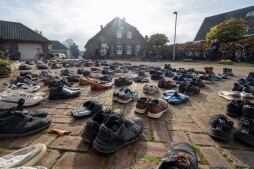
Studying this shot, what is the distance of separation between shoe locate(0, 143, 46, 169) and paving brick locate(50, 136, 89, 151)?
0.22 meters

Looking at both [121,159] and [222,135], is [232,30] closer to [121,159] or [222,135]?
[222,135]

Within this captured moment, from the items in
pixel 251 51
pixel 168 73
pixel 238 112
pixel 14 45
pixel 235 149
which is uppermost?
pixel 14 45

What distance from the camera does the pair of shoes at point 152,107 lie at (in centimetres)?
232

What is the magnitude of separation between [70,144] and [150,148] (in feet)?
2.59

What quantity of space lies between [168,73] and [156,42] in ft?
65.4

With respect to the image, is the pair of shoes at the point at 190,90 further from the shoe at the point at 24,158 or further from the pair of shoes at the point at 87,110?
the shoe at the point at 24,158

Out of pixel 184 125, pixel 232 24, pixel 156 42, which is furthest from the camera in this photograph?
pixel 156 42

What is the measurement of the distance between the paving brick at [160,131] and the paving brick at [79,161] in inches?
26.5

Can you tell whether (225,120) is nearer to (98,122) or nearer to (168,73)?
(98,122)

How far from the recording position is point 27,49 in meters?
22.1

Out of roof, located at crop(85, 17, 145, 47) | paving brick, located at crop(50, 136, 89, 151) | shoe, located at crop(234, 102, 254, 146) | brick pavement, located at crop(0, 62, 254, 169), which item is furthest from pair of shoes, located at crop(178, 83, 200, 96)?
roof, located at crop(85, 17, 145, 47)

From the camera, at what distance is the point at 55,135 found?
6.16 feet

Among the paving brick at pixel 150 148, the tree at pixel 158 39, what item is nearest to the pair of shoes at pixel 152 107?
the paving brick at pixel 150 148

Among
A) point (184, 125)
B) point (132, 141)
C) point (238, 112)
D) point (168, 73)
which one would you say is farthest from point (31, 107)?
point (168, 73)
